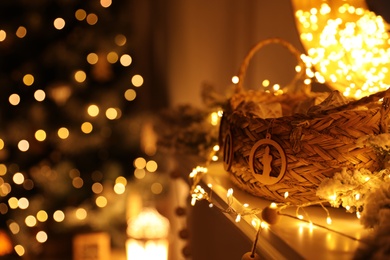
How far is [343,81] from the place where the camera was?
1.16 m

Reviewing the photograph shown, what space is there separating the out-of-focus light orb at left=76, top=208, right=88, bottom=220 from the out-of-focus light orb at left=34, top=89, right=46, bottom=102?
25.1 inches

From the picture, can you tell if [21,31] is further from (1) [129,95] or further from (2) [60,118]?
Answer: (1) [129,95]

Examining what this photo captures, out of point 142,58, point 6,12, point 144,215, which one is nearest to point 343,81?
point 144,215

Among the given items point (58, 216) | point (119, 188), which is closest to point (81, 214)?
point (58, 216)

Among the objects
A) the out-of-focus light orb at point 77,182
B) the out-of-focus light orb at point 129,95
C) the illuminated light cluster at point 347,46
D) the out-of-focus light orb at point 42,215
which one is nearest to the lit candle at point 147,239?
the out-of-focus light orb at point 77,182

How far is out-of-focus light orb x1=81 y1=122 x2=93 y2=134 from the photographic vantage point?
9.42ft

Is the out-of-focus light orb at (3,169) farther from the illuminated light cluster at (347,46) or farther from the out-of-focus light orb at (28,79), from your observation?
the illuminated light cluster at (347,46)

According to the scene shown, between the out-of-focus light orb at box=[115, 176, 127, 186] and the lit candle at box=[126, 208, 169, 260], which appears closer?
the lit candle at box=[126, 208, 169, 260]

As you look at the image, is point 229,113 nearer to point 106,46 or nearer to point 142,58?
point 106,46

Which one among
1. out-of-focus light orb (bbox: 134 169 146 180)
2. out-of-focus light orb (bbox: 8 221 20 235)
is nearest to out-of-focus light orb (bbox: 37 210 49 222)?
out-of-focus light orb (bbox: 8 221 20 235)

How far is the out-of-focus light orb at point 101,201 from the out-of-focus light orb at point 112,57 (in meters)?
0.77

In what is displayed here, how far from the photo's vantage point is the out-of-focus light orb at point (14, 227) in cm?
287

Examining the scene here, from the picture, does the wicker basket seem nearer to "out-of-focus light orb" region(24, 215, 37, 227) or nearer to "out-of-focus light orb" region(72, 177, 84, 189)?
"out-of-focus light orb" region(72, 177, 84, 189)

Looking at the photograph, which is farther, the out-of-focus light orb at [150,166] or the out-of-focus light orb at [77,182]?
the out-of-focus light orb at [150,166]
